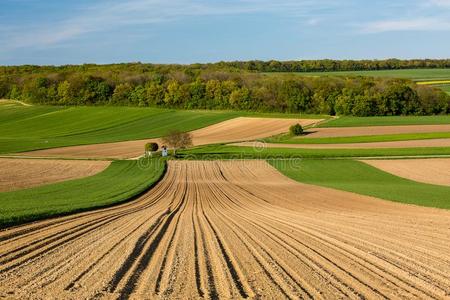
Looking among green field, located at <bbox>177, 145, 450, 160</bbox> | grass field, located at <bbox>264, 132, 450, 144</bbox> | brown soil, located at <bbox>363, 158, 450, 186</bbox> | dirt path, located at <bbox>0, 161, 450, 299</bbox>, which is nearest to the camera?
dirt path, located at <bbox>0, 161, 450, 299</bbox>

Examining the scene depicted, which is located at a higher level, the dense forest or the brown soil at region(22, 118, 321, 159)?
the dense forest

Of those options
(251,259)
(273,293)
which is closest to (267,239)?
(251,259)

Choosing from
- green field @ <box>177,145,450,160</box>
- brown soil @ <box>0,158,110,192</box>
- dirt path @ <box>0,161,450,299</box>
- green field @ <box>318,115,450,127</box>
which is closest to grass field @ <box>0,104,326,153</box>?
green field @ <box>318,115,450,127</box>

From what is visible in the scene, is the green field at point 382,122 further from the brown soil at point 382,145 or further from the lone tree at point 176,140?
the lone tree at point 176,140

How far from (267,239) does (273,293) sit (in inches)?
248

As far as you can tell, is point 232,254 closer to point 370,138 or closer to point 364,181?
point 364,181

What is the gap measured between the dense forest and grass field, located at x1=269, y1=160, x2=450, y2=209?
51927 mm

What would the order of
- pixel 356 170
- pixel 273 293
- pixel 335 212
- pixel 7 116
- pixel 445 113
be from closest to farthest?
pixel 273 293 < pixel 335 212 < pixel 356 170 < pixel 445 113 < pixel 7 116

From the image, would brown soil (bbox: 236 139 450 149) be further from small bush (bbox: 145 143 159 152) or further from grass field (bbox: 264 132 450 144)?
small bush (bbox: 145 143 159 152)

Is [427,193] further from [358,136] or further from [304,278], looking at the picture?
[358,136]

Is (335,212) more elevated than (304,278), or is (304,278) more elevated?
(304,278)

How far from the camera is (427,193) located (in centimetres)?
3216

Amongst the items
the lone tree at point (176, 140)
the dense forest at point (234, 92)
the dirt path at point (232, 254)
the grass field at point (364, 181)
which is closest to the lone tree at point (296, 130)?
the lone tree at point (176, 140)

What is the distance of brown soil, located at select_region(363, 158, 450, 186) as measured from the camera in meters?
41.8
